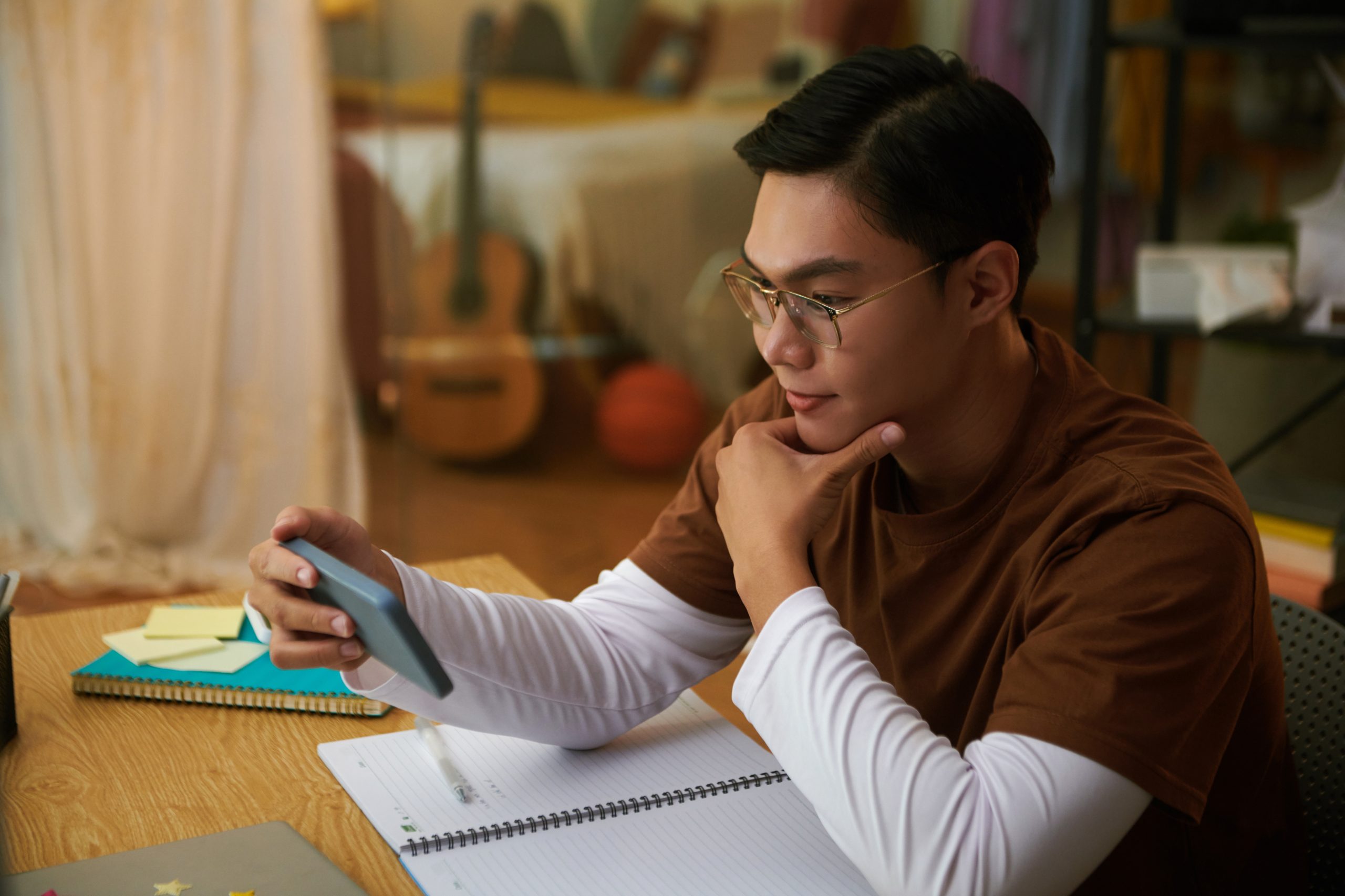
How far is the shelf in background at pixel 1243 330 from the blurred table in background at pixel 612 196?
1415 mm

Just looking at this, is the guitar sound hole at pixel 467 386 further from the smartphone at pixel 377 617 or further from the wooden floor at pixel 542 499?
the smartphone at pixel 377 617

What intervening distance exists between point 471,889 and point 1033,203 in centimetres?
68

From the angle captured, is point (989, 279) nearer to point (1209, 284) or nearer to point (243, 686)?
point (243, 686)

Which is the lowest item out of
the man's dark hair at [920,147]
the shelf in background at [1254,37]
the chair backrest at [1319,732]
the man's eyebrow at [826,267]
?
the chair backrest at [1319,732]

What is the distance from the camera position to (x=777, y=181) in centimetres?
102

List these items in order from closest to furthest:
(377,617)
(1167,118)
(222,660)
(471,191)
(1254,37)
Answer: (377,617)
(222,660)
(1254,37)
(1167,118)
(471,191)

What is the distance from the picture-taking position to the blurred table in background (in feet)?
11.0

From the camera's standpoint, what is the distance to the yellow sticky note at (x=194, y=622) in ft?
3.92

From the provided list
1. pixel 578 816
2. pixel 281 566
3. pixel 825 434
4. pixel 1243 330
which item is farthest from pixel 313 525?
pixel 1243 330

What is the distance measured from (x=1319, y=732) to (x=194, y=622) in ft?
3.35

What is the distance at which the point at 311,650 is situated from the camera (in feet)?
3.03

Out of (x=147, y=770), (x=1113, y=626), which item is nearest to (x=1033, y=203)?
(x=1113, y=626)

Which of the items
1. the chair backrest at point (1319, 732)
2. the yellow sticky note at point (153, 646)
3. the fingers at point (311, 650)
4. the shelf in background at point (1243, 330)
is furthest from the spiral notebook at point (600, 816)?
the shelf in background at point (1243, 330)

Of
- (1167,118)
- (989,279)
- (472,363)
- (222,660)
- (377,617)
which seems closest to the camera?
(377,617)
